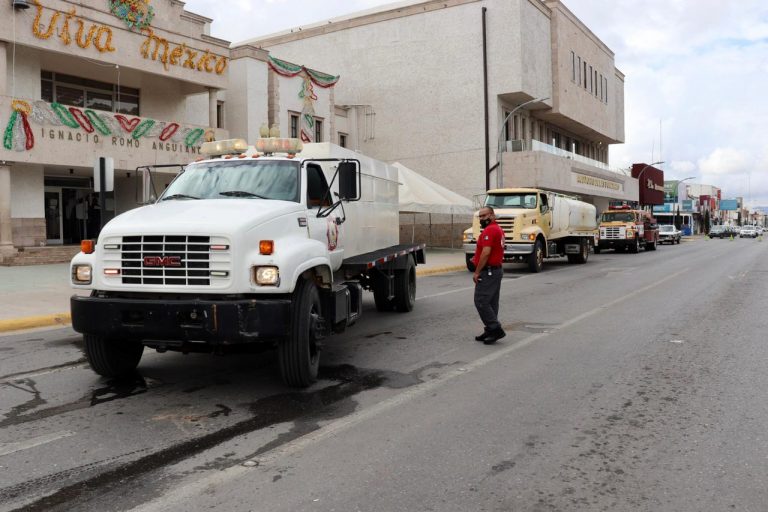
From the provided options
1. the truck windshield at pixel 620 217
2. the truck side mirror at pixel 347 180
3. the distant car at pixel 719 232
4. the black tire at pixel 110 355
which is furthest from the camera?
the distant car at pixel 719 232

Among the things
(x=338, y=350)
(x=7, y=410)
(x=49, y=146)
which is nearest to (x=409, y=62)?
(x=49, y=146)

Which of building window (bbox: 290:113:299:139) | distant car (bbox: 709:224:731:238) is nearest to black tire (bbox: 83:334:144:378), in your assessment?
building window (bbox: 290:113:299:139)

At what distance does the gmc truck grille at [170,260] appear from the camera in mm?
5684

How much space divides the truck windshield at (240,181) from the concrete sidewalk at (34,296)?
306cm

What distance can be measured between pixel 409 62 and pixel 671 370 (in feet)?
115

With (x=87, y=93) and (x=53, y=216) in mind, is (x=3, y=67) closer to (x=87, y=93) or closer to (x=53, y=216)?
(x=87, y=93)

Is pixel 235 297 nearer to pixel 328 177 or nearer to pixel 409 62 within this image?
pixel 328 177

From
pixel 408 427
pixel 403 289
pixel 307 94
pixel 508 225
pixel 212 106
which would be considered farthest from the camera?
pixel 307 94

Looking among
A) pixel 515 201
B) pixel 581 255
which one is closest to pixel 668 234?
pixel 581 255

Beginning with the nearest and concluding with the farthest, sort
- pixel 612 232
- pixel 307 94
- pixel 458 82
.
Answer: pixel 307 94 < pixel 612 232 < pixel 458 82

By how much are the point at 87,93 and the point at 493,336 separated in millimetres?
21355

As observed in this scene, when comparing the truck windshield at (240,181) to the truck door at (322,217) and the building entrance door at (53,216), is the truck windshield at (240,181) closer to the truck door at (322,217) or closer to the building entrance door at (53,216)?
the truck door at (322,217)

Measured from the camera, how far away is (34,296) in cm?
Result: 1307

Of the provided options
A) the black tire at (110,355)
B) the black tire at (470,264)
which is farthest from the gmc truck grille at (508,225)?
the black tire at (110,355)
